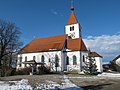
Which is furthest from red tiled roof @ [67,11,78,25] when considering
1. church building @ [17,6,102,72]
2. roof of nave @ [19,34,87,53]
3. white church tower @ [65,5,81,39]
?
roof of nave @ [19,34,87,53]

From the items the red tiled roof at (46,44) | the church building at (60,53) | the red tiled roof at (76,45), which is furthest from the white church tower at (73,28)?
the red tiled roof at (76,45)

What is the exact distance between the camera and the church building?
4206 cm

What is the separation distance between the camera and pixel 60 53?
4206 centimetres

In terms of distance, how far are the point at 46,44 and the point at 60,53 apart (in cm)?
648

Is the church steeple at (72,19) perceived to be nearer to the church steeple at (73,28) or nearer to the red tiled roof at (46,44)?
the church steeple at (73,28)

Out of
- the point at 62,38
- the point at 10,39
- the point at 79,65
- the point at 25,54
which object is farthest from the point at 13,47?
the point at 79,65

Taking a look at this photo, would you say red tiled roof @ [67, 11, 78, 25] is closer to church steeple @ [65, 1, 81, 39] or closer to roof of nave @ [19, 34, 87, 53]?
church steeple @ [65, 1, 81, 39]

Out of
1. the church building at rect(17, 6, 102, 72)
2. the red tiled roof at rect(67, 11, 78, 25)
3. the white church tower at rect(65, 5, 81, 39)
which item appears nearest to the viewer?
the church building at rect(17, 6, 102, 72)

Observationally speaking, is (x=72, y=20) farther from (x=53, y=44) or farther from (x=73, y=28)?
(x=53, y=44)

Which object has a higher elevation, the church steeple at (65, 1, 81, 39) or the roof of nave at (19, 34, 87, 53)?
the church steeple at (65, 1, 81, 39)

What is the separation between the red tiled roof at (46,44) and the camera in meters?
43.7

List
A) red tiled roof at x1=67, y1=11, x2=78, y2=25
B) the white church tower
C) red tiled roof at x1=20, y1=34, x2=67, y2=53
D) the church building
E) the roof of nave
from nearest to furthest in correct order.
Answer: the church building, the roof of nave, red tiled roof at x1=20, y1=34, x2=67, y2=53, the white church tower, red tiled roof at x1=67, y1=11, x2=78, y2=25

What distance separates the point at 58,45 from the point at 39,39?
9.96 meters

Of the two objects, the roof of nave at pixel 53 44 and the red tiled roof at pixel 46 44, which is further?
the red tiled roof at pixel 46 44
